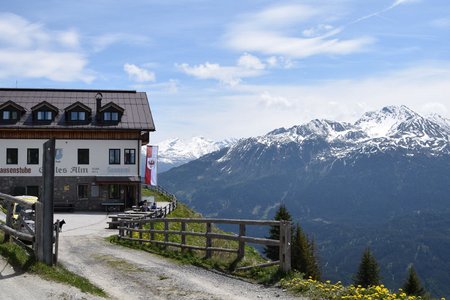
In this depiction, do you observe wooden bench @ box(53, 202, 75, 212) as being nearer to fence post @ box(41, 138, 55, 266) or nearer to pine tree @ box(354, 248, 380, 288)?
fence post @ box(41, 138, 55, 266)

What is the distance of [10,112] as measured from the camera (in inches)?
2055

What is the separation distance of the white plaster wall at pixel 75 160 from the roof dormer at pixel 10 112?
7.12 ft

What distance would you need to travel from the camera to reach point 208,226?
62.2ft

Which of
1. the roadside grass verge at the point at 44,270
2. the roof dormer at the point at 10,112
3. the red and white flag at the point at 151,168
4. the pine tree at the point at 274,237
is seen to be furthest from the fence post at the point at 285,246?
the roof dormer at the point at 10,112

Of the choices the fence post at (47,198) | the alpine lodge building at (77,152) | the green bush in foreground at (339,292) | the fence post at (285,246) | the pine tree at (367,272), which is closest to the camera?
the green bush in foreground at (339,292)

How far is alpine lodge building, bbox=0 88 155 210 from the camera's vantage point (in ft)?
166

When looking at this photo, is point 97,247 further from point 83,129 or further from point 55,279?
point 83,129

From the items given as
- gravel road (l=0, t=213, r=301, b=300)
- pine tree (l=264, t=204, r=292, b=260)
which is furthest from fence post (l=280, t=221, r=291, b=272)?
pine tree (l=264, t=204, r=292, b=260)

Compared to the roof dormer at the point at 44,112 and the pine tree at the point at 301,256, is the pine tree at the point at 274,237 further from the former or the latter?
the roof dormer at the point at 44,112

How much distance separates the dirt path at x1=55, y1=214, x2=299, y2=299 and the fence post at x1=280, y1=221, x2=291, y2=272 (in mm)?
1183

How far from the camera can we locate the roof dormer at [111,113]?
172 feet

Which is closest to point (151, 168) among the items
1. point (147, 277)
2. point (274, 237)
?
point (274, 237)

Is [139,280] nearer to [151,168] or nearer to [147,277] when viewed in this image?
[147,277]

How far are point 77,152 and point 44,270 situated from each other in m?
38.4
